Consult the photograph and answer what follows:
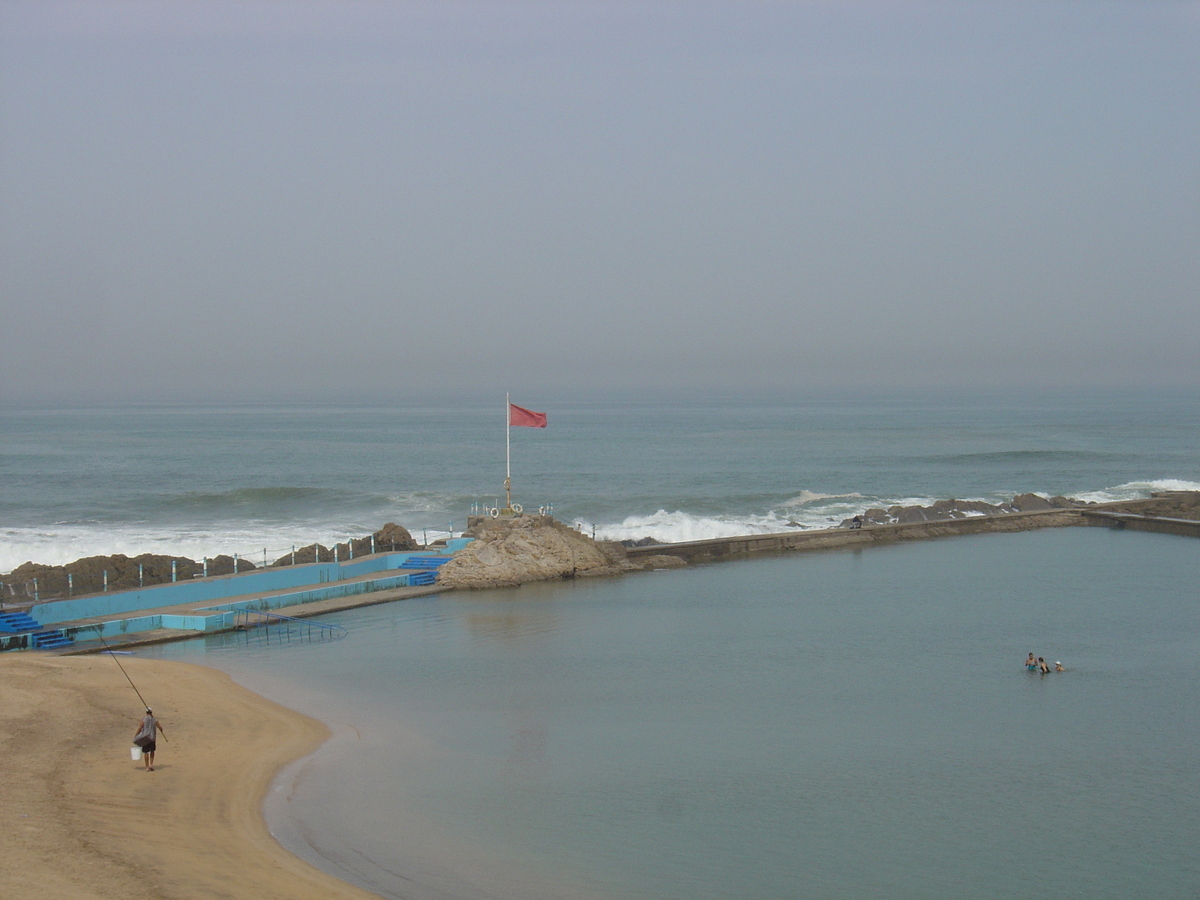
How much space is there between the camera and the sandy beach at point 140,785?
10.7 metres

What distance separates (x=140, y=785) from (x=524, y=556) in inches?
718

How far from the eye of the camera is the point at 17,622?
22031 millimetres

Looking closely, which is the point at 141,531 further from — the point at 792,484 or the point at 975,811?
the point at 975,811

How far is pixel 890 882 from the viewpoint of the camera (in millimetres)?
11602

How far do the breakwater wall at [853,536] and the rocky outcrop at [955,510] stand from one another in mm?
1314

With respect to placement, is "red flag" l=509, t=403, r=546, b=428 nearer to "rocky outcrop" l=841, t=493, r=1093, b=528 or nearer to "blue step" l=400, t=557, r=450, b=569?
"blue step" l=400, t=557, r=450, b=569

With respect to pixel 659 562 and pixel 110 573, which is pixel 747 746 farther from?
pixel 659 562

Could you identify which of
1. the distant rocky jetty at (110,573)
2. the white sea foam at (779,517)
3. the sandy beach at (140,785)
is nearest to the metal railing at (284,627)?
the distant rocky jetty at (110,573)

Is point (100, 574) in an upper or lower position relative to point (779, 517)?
upper

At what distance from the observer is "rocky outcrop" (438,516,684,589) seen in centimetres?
3044

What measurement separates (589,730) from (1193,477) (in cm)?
5918

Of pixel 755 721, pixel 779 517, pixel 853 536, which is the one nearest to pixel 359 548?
pixel 853 536

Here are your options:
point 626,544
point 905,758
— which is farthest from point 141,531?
point 905,758

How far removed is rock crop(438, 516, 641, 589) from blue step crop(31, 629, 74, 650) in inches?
411
